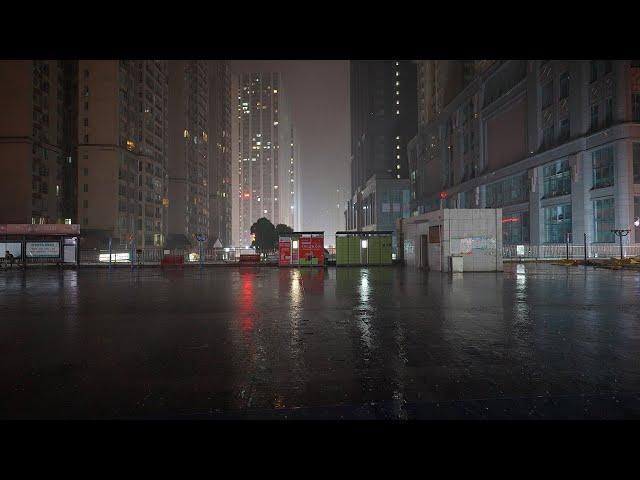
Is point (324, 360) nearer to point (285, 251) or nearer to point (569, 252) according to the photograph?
point (285, 251)

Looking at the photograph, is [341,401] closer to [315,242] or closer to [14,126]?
[315,242]

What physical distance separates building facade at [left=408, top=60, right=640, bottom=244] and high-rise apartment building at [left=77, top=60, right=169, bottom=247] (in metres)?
59.5

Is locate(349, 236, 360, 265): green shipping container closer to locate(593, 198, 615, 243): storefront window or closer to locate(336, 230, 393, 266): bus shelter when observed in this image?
locate(336, 230, 393, 266): bus shelter

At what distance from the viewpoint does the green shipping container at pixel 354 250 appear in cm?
3719

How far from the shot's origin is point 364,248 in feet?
123

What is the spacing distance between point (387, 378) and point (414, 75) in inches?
7462

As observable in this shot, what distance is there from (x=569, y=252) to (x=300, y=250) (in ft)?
93.0

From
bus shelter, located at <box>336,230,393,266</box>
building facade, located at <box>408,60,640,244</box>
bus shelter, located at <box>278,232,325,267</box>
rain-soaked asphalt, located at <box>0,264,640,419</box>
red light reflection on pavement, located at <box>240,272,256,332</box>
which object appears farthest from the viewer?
building facade, located at <box>408,60,640,244</box>

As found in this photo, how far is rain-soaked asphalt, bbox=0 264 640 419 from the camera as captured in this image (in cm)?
477

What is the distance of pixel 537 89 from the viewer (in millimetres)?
57094

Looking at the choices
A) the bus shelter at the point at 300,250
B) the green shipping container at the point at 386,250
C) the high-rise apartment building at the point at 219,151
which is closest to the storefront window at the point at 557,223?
the green shipping container at the point at 386,250

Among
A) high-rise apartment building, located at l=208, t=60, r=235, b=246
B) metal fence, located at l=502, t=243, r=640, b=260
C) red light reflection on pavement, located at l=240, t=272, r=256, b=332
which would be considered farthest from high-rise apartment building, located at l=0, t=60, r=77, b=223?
metal fence, located at l=502, t=243, r=640, b=260

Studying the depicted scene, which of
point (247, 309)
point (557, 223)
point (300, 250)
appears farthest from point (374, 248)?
point (557, 223)
